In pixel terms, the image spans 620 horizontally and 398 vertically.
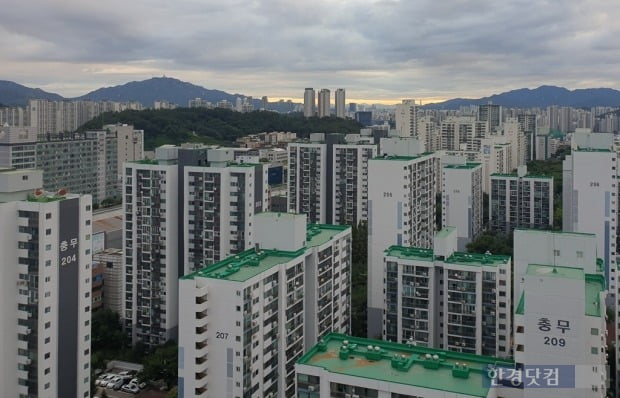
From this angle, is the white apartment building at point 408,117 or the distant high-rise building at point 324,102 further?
the distant high-rise building at point 324,102

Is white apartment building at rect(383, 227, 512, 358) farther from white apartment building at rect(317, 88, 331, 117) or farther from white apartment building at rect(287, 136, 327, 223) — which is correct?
white apartment building at rect(317, 88, 331, 117)

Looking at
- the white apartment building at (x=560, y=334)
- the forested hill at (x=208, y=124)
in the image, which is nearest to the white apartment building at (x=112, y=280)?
the white apartment building at (x=560, y=334)

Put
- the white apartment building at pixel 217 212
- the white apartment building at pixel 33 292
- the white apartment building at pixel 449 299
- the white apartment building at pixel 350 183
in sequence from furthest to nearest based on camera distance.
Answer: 1. the white apartment building at pixel 350 183
2. the white apartment building at pixel 217 212
3. the white apartment building at pixel 449 299
4. the white apartment building at pixel 33 292

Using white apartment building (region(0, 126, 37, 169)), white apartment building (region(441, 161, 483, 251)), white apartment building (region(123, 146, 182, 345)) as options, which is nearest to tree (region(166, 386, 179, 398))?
white apartment building (region(123, 146, 182, 345))

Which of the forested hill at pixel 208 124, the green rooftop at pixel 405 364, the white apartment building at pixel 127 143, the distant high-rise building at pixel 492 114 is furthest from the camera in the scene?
the distant high-rise building at pixel 492 114

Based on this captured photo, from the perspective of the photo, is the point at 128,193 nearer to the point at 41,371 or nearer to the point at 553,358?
the point at 41,371

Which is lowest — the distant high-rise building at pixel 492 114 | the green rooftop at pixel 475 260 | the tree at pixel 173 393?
the tree at pixel 173 393

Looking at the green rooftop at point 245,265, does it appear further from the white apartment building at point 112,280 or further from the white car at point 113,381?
the white apartment building at point 112,280

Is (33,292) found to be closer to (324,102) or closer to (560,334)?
(560,334)
